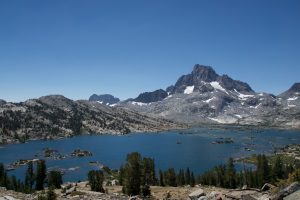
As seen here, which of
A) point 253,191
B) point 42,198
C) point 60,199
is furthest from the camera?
point 60,199

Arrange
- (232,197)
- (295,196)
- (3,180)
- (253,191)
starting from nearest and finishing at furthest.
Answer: (295,196) < (232,197) < (253,191) < (3,180)

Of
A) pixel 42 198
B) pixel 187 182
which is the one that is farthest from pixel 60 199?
pixel 187 182

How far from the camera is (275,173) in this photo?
16838cm

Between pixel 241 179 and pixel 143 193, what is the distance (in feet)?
257

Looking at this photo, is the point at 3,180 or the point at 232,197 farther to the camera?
the point at 3,180

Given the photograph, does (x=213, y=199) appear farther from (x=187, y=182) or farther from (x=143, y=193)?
(x=187, y=182)

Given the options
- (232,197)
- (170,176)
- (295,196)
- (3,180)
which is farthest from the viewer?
(170,176)

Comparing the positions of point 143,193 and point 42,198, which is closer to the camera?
point 42,198

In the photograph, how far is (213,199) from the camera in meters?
53.5

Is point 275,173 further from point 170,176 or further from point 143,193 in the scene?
point 143,193

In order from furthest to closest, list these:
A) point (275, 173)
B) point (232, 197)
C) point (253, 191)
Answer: point (275, 173), point (253, 191), point (232, 197)

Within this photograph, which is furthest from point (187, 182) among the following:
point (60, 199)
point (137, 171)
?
point (60, 199)

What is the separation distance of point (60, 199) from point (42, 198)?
8.79 m

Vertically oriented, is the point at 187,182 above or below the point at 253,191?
below
